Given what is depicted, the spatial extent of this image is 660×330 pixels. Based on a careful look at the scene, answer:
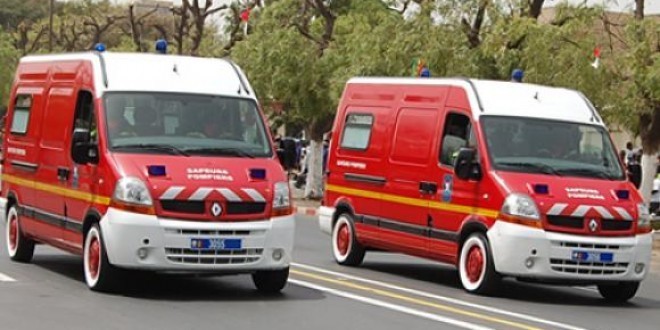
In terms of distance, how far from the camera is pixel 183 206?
13.7 metres

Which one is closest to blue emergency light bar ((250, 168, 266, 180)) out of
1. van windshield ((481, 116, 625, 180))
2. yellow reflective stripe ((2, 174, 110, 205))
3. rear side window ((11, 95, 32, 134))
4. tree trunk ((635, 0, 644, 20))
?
yellow reflective stripe ((2, 174, 110, 205))

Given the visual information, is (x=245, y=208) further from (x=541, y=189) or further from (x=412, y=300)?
(x=541, y=189)

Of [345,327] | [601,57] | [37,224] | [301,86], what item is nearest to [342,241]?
[37,224]

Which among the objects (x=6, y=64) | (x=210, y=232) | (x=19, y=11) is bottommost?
(x=210, y=232)

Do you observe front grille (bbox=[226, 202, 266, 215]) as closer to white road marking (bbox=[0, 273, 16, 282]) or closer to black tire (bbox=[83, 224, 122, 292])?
black tire (bbox=[83, 224, 122, 292])

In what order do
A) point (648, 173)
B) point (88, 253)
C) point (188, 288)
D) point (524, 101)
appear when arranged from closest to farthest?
point (88, 253), point (188, 288), point (524, 101), point (648, 173)

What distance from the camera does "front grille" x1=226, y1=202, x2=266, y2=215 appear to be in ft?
45.5

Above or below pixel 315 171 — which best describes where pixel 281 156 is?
above

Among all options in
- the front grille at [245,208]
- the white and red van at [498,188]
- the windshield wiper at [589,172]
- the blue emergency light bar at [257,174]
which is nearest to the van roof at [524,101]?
the white and red van at [498,188]

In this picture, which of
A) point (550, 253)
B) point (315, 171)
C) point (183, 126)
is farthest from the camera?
point (315, 171)

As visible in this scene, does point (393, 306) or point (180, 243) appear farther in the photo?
point (393, 306)

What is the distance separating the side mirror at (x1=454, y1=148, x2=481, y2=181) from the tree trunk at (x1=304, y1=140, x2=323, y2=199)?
71.2 ft

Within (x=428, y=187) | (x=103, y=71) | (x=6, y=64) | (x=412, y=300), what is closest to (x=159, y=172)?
(x=103, y=71)

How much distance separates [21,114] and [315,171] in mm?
21082
